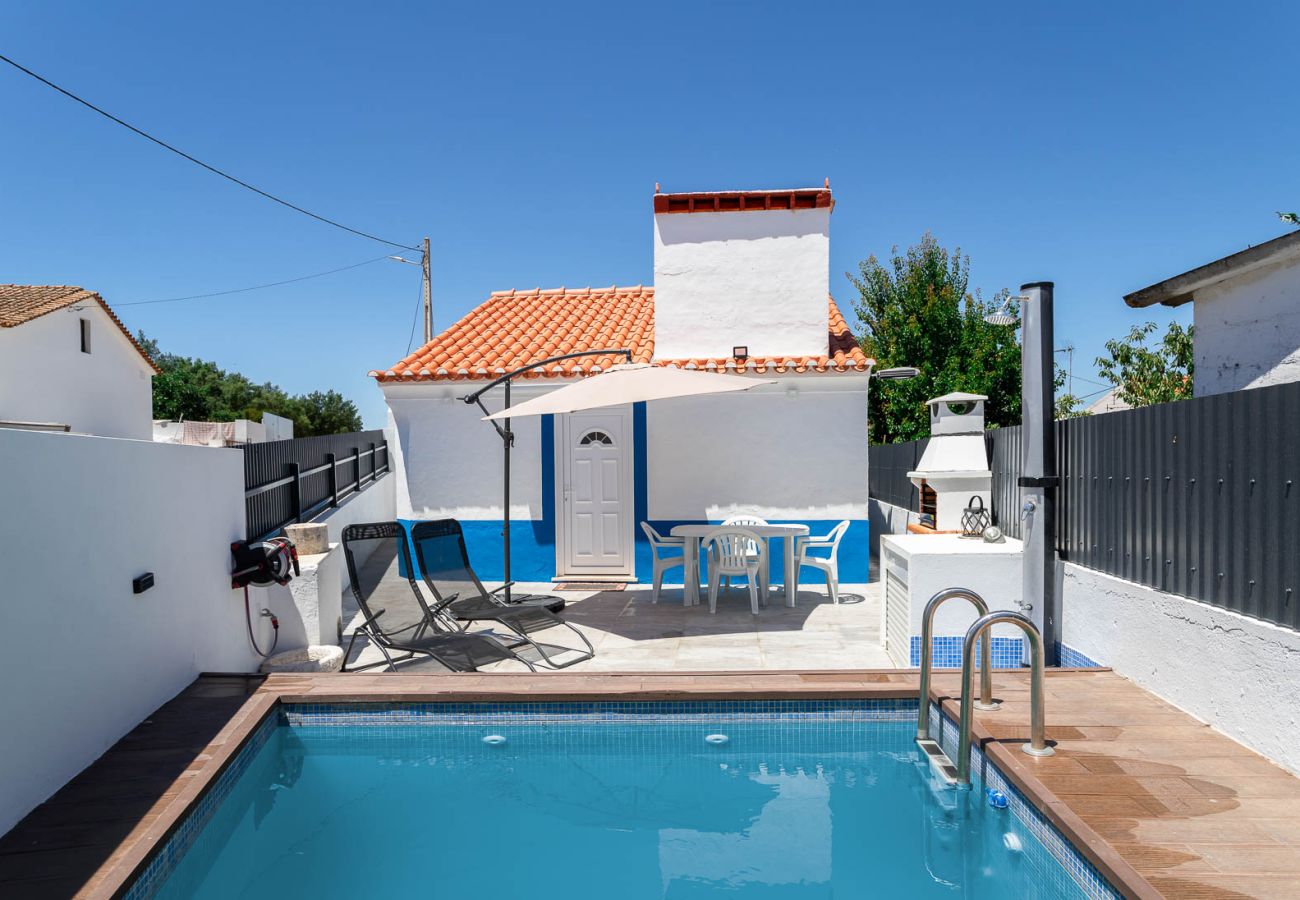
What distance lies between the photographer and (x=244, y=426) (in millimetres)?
33125

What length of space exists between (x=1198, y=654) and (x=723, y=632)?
4387mm

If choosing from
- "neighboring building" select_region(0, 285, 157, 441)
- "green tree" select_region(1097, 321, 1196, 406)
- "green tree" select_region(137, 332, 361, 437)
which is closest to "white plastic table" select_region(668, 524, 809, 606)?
"green tree" select_region(1097, 321, 1196, 406)

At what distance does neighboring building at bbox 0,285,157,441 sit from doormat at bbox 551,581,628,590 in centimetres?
1859

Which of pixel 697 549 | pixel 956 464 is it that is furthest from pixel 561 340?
pixel 956 464

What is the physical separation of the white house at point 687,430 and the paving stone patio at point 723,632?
3.76 feet

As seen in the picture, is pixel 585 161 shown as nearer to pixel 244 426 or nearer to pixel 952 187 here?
pixel 952 187

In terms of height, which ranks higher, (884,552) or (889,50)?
(889,50)

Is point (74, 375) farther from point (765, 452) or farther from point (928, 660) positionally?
point (928, 660)

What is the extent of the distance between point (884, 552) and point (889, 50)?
32.3ft

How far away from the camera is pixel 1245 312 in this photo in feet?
24.6

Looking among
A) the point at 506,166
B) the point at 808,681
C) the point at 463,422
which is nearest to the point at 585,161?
the point at 506,166

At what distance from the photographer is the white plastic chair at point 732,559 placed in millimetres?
9164

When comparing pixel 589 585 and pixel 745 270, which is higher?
pixel 745 270

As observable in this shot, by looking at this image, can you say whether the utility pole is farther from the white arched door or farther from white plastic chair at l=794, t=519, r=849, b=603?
white plastic chair at l=794, t=519, r=849, b=603
